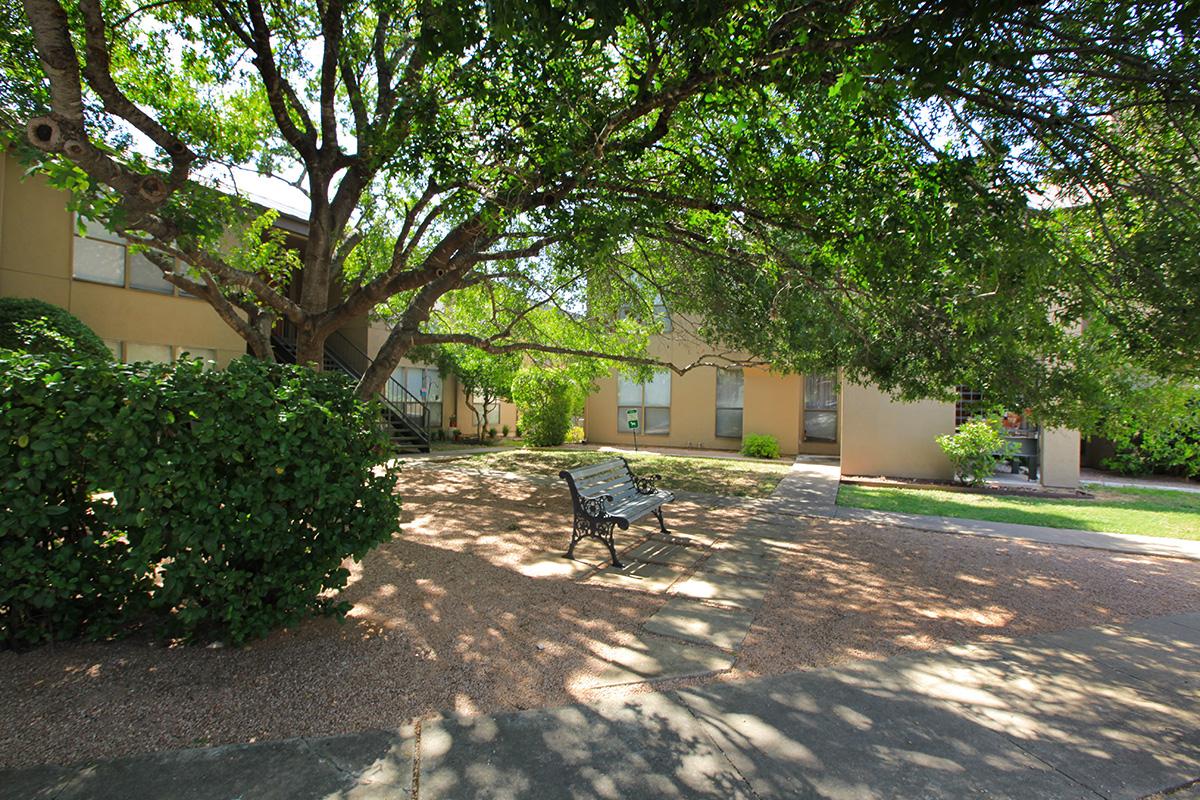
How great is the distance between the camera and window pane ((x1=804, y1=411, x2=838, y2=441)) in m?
20.1

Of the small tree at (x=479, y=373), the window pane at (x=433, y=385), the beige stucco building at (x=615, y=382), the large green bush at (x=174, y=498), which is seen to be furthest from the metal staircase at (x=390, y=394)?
the large green bush at (x=174, y=498)

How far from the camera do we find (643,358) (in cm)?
1316

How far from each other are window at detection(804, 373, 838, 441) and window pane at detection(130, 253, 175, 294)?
59.0 feet

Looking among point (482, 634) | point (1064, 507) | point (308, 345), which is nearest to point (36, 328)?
point (308, 345)

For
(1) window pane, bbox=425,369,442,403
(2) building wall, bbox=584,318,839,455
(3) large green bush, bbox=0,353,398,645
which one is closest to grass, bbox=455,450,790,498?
(2) building wall, bbox=584,318,839,455

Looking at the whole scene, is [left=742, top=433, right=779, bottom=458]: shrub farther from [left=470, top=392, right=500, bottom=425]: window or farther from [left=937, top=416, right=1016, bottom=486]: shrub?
[left=470, top=392, right=500, bottom=425]: window

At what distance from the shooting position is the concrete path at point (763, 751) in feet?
8.28

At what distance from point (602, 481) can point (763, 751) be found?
4.51 meters

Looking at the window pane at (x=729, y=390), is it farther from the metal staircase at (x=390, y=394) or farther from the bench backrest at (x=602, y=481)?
the bench backrest at (x=602, y=481)

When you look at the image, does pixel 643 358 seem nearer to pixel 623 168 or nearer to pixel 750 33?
pixel 623 168

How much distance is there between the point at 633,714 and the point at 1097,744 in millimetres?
2302

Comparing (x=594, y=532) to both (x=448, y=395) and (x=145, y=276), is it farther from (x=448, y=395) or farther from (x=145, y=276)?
(x=448, y=395)

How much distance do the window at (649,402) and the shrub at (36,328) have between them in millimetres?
→ 15448

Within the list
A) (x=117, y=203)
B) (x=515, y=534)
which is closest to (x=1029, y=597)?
(x=515, y=534)
